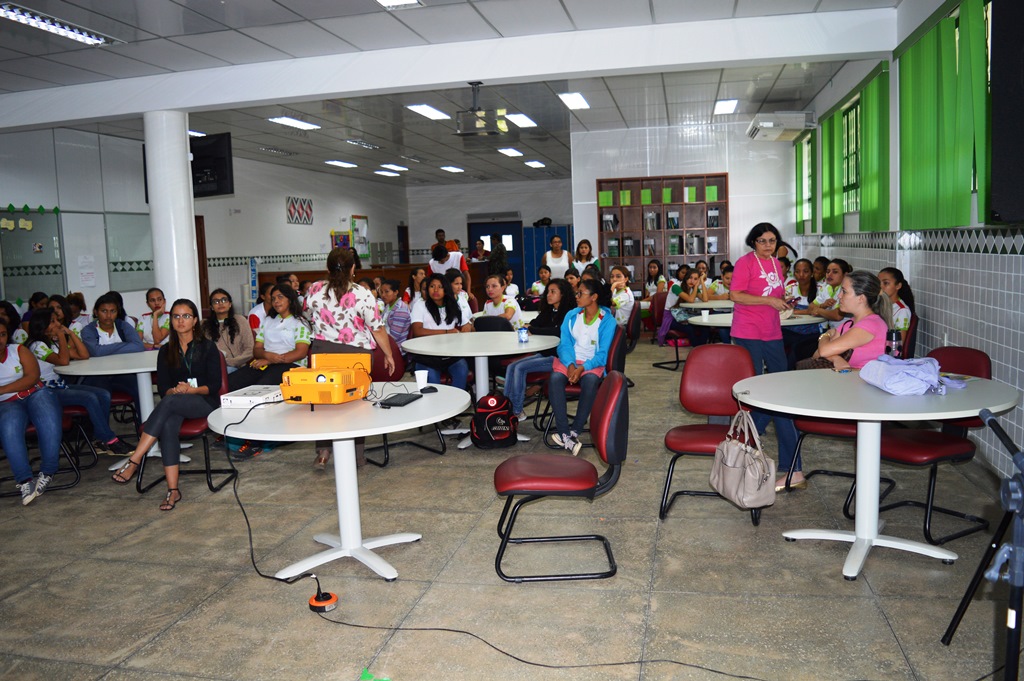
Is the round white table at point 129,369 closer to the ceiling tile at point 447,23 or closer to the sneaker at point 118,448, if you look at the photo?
the sneaker at point 118,448

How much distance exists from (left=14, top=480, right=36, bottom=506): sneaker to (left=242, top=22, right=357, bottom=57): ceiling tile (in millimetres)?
3834

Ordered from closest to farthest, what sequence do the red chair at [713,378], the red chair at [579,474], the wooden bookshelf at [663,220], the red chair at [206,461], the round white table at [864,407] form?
the round white table at [864,407] → the red chair at [579,474] → the red chair at [713,378] → the red chair at [206,461] → the wooden bookshelf at [663,220]

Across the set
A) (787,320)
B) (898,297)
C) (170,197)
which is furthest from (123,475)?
(898,297)

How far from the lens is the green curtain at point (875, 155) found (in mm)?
6426

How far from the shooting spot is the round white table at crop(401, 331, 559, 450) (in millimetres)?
5152

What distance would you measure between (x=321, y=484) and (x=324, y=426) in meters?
1.87

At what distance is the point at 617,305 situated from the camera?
26.0 feet

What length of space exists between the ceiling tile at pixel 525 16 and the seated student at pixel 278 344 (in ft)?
8.73

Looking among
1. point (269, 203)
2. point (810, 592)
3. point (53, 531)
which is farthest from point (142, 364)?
point (269, 203)

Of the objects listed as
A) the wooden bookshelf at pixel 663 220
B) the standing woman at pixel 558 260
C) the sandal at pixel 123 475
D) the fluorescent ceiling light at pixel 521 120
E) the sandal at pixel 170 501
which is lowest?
the sandal at pixel 170 501

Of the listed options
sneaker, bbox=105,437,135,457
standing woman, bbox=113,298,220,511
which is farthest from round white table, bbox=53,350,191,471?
standing woman, bbox=113,298,220,511

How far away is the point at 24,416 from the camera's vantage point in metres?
4.68

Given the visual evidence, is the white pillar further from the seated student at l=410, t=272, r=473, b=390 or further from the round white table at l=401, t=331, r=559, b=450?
the round white table at l=401, t=331, r=559, b=450

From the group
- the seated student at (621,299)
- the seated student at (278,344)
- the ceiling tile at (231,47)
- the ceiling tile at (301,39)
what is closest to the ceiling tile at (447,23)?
the ceiling tile at (301,39)
